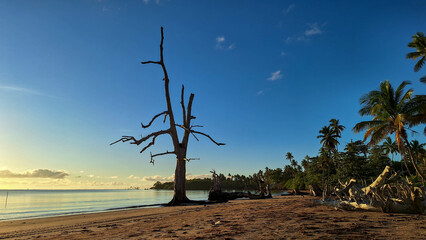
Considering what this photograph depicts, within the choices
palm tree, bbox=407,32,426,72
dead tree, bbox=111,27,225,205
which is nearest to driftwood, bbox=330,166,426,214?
dead tree, bbox=111,27,225,205

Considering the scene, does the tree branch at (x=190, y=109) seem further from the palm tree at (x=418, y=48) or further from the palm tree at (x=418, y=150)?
the palm tree at (x=418, y=150)

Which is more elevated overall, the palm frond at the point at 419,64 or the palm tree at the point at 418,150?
the palm frond at the point at 419,64

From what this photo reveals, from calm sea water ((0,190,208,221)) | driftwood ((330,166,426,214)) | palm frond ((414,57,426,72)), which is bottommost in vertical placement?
calm sea water ((0,190,208,221))

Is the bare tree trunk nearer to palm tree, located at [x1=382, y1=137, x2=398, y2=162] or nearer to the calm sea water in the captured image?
the calm sea water

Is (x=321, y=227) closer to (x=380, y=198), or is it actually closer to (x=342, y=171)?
(x=380, y=198)

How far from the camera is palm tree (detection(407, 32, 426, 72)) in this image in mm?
19125

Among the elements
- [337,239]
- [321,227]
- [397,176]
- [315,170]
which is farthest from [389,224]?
[315,170]

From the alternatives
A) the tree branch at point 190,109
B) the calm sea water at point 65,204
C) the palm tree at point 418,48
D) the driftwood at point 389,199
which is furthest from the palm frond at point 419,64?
the calm sea water at point 65,204

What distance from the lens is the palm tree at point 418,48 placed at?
19125 millimetres

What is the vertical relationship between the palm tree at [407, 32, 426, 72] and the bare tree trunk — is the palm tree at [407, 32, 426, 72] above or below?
above

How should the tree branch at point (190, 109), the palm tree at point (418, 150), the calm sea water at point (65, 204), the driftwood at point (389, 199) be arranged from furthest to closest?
the palm tree at point (418, 150) < the tree branch at point (190, 109) < the calm sea water at point (65, 204) < the driftwood at point (389, 199)

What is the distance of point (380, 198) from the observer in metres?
8.25

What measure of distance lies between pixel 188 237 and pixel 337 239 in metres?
2.96

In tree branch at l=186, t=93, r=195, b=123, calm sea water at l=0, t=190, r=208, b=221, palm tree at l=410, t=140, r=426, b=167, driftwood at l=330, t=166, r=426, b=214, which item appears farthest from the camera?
palm tree at l=410, t=140, r=426, b=167
